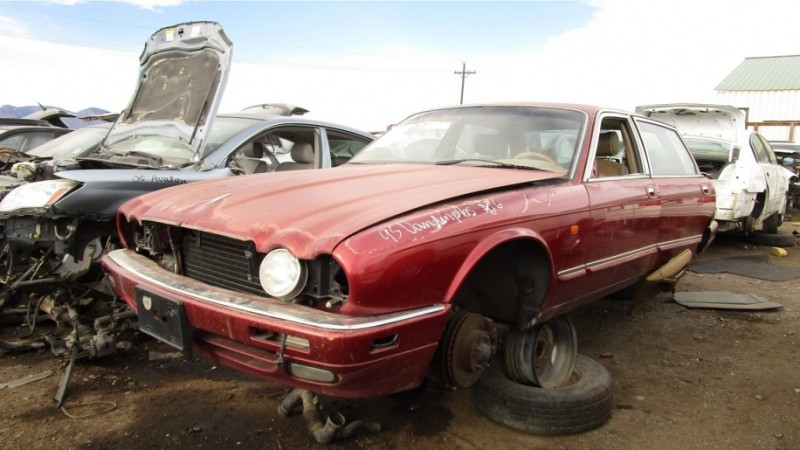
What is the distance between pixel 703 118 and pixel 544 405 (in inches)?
245

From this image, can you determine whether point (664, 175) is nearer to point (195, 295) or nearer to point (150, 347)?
point (195, 295)

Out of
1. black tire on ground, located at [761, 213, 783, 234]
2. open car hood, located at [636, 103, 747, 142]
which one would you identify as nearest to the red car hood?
open car hood, located at [636, 103, 747, 142]

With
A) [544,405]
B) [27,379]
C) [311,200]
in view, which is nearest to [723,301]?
[544,405]

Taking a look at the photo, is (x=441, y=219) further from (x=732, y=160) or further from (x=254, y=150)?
(x=732, y=160)

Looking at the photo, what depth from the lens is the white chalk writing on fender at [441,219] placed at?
198 cm

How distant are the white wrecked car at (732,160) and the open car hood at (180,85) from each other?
5347 millimetres

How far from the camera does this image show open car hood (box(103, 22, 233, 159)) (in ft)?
13.7

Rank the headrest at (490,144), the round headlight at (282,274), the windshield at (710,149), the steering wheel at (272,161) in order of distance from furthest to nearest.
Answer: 1. the windshield at (710,149)
2. the steering wheel at (272,161)
3. the headrest at (490,144)
4. the round headlight at (282,274)

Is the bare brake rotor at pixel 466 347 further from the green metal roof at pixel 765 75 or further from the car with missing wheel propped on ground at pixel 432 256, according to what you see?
the green metal roof at pixel 765 75

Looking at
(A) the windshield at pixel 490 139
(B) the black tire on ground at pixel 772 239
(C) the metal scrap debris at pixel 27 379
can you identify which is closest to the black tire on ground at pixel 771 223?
(B) the black tire on ground at pixel 772 239

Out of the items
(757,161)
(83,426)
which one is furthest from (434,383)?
(757,161)

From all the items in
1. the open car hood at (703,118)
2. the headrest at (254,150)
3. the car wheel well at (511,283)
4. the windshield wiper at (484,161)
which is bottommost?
the car wheel well at (511,283)

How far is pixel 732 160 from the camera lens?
6.84 m

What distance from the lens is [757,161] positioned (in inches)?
275
